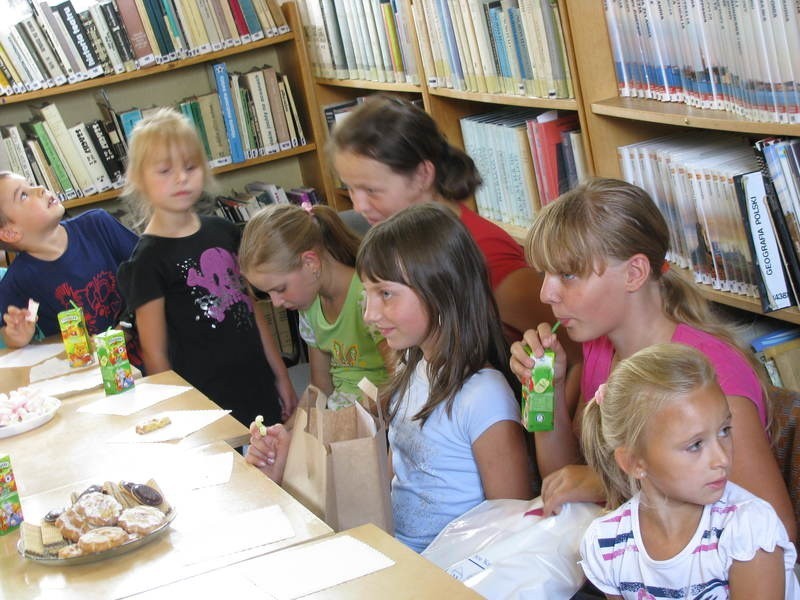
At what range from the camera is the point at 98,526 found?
5.29 ft

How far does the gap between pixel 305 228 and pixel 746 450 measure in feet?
4.47

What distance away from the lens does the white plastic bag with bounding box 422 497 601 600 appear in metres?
1.49

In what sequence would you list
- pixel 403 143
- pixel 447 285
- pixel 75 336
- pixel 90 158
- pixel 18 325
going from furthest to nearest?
pixel 90 158, pixel 18 325, pixel 75 336, pixel 403 143, pixel 447 285

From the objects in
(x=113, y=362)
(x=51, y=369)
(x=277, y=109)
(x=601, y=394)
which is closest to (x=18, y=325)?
(x=51, y=369)

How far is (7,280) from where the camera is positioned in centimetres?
310

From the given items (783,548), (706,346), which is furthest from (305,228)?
(783,548)

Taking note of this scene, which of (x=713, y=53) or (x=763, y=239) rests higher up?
(x=713, y=53)

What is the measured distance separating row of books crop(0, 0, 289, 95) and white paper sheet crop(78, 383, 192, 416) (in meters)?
2.19

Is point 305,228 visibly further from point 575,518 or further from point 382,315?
point 575,518

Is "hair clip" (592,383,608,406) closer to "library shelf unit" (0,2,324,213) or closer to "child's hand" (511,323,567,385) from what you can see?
"child's hand" (511,323,567,385)

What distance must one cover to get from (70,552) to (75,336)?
1271 mm

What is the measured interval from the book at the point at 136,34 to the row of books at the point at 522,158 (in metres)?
1.60

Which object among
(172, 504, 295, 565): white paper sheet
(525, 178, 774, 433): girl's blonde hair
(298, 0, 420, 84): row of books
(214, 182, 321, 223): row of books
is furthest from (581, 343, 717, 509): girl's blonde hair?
(214, 182, 321, 223): row of books

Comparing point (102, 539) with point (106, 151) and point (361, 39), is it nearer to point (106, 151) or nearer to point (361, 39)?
point (361, 39)
